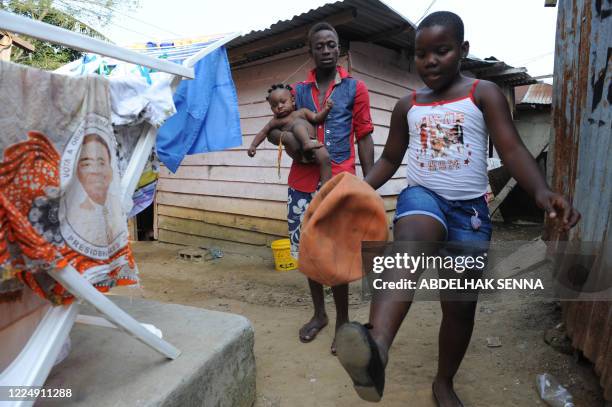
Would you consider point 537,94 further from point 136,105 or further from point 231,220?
point 136,105

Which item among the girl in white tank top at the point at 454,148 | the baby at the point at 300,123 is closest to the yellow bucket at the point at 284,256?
the baby at the point at 300,123

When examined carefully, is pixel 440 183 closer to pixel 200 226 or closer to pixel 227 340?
pixel 227 340

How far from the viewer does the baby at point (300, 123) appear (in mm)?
2625

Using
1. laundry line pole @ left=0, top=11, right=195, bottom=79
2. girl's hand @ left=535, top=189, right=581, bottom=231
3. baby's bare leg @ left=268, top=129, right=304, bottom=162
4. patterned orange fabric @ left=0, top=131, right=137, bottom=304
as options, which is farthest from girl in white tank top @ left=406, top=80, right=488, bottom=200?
patterned orange fabric @ left=0, top=131, right=137, bottom=304

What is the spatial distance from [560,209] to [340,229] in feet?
2.55

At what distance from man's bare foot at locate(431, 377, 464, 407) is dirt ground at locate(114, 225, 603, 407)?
0.30 feet

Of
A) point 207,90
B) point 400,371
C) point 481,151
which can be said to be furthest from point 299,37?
point 400,371

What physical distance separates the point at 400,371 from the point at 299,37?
11.9ft

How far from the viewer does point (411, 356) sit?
2596 millimetres

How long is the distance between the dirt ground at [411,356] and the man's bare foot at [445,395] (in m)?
0.09

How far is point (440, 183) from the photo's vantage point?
5.80ft

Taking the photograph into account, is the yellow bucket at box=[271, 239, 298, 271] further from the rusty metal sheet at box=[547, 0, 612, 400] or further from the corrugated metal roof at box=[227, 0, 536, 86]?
the rusty metal sheet at box=[547, 0, 612, 400]

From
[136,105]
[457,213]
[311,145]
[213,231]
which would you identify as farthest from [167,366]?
[213,231]

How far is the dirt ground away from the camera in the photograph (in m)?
2.15
